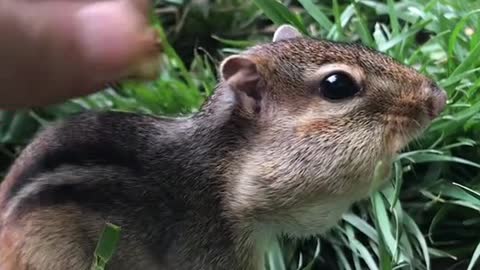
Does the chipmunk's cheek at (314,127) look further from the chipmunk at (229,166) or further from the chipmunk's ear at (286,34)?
the chipmunk's ear at (286,34)

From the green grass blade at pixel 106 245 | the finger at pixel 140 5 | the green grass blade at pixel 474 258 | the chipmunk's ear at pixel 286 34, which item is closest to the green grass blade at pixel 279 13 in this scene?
the chipmunk's ear at pixel 286 34

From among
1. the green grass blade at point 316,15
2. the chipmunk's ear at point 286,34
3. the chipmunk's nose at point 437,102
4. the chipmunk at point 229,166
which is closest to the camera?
the chipmunk at point 229,166

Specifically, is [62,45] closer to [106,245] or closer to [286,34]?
[106,245]

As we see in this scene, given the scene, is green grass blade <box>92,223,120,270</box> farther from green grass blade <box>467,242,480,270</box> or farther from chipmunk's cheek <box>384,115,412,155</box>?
green grass blade <box>467,242,480,270</box>

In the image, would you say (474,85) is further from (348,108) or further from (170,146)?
(170,146)

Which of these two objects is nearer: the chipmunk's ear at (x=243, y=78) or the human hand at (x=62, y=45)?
the human hand at (x=62, y=45)

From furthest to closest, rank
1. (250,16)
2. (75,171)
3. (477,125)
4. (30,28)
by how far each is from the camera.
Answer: (250,16)
(477,125)
(75,171)
(30,28)

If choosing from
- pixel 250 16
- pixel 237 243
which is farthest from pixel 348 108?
pixel 250 16
